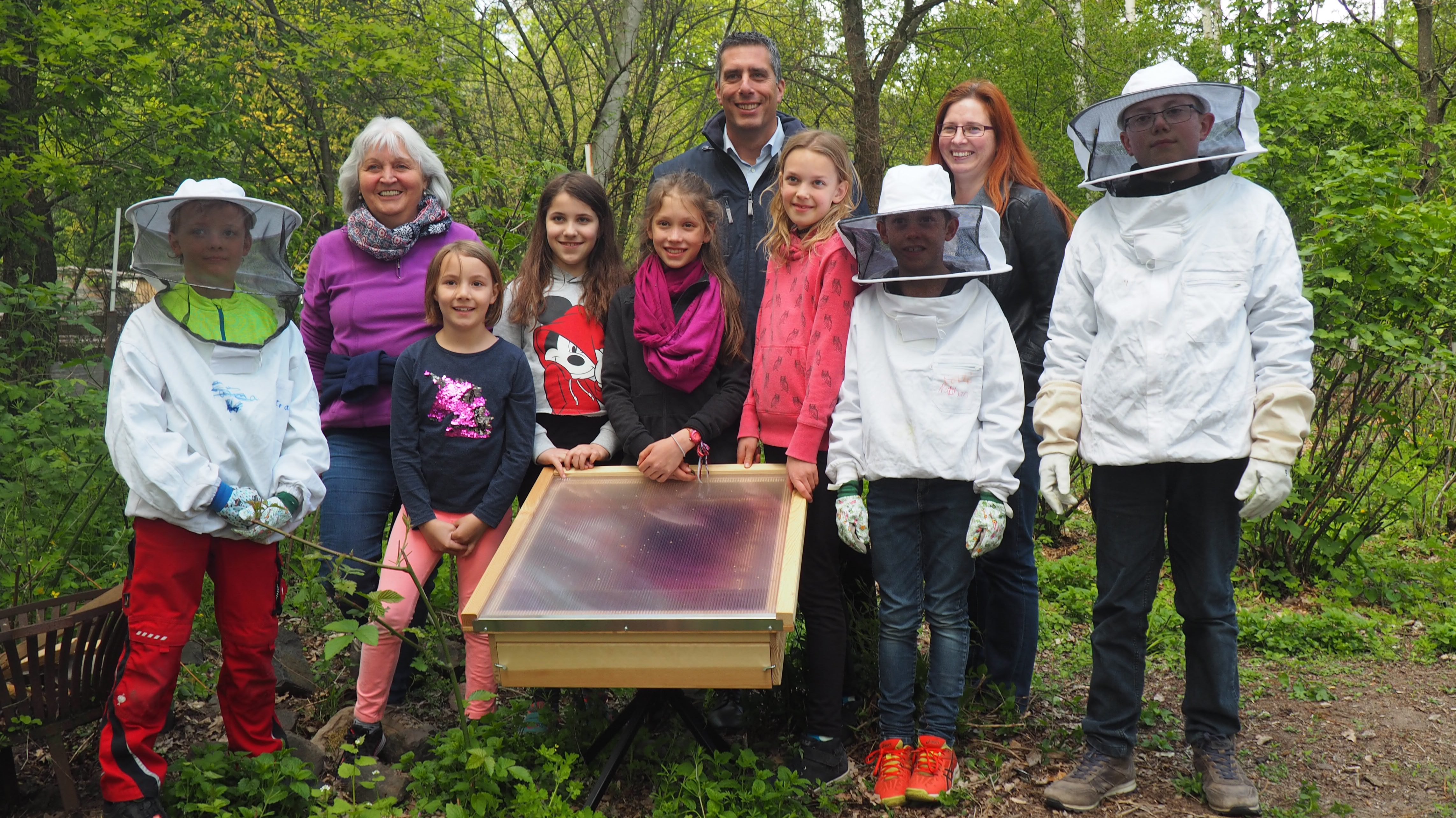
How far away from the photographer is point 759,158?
4.13 meters

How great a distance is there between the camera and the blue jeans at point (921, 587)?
10.8ft

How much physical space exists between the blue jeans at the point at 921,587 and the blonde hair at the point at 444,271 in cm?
159

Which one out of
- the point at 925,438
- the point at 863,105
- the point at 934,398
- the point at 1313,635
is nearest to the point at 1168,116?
the point at 934,398

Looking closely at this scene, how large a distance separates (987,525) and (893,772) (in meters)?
0.90

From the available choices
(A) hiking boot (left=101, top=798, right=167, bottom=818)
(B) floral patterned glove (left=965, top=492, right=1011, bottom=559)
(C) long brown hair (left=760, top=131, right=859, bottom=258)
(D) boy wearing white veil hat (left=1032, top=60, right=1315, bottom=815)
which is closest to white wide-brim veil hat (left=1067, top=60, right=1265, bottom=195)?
(D) boy wearing white veil hat (left=1032, top=60, right=1315, bottom=815)

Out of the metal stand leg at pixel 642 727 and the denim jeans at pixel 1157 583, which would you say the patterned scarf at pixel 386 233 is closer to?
the metal stand leg at pixel 642 727

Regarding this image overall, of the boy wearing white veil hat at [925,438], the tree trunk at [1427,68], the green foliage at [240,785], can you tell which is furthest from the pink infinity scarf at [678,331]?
the tree trunk at [1427,68]

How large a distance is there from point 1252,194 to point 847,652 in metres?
2.16

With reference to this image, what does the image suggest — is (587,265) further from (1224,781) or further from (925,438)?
(1224,781)

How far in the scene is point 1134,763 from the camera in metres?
3.42

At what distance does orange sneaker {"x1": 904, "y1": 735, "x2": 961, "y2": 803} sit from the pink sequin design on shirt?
1.92 metres

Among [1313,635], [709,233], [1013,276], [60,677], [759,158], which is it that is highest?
[759,158]

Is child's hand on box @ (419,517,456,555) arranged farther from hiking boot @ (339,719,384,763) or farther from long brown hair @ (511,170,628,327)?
long brown hair @ (511,170,628,327)

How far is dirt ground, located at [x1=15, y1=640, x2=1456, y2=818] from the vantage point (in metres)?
3.30
